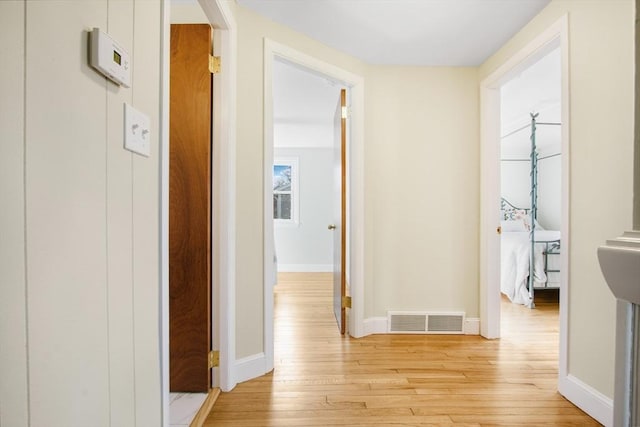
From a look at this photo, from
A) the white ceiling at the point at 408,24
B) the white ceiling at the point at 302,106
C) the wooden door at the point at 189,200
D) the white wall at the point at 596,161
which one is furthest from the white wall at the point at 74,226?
the white wall at the point at 596,161

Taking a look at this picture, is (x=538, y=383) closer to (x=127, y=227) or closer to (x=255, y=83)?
(x=127, y=227)

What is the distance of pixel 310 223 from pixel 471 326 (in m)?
3.97

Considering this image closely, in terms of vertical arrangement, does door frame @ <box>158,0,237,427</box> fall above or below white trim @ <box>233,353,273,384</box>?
above

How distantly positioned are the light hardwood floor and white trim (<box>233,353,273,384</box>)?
0.14 feet

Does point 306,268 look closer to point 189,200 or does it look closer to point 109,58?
point 189,200

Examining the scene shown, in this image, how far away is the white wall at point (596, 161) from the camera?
1.53 metres

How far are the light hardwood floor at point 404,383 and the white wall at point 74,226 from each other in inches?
38.7

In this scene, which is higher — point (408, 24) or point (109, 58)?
point (408, 24)

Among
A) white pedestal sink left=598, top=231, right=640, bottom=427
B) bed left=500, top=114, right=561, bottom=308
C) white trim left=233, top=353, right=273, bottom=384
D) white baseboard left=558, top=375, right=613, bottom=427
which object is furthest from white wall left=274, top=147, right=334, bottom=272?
white pedestal sink left=598, top=231, right=640, bottom=427

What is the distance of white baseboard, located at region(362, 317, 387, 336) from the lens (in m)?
2.79

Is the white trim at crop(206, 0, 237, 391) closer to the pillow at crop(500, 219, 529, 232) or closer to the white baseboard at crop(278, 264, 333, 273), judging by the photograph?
the white baseboard at crop(278, 264, 333, 273)

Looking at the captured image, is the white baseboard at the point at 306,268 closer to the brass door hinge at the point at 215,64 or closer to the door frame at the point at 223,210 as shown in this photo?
the door frame at the point at 223,210

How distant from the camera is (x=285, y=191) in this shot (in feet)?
21.1

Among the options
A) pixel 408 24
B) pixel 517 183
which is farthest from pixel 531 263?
pixel 517 183
